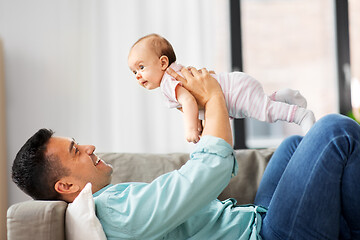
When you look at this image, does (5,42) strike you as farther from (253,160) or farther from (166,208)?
(166,208)

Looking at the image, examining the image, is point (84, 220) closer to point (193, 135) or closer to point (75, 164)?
point (75, 164)

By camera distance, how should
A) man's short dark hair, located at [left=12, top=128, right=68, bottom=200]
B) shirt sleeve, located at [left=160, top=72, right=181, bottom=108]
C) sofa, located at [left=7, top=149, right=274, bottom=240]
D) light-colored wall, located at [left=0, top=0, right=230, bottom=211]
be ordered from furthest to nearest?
light-colored wall, located at [left=0, top=0, right=230, bottom=211] < sofa, located at [left=7, top=149, right=274, bottom=240] < shirt sleeve, located at [left=160, top=72, right=181, bottom=108] < man's short dark hair, located at [left=12, top=128, right=68, bottom=200]

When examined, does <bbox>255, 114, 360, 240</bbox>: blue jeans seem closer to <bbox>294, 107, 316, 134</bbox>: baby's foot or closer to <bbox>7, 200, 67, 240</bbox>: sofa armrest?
<bbox>294, 107, 316, 134</bbox>: baby's foot

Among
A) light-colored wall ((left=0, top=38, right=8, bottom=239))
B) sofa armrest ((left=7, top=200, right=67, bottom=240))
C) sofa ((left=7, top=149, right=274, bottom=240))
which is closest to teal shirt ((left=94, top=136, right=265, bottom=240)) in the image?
sofa armrest ((left=7, top=200, right=67, bottom=240))

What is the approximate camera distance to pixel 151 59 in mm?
1515

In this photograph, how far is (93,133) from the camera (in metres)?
3.26

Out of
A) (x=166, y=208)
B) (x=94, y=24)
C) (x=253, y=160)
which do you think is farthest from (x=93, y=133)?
(x=166, y=208)

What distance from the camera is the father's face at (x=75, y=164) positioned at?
1340mm

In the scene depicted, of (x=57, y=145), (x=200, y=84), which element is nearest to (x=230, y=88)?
(x=200, y=84)

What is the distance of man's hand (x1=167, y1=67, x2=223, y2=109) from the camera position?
137 centimetres

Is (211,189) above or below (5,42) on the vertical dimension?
below

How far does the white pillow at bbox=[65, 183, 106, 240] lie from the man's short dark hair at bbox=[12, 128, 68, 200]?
0.16m

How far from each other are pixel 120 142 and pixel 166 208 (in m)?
2.22

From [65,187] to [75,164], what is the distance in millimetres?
81
